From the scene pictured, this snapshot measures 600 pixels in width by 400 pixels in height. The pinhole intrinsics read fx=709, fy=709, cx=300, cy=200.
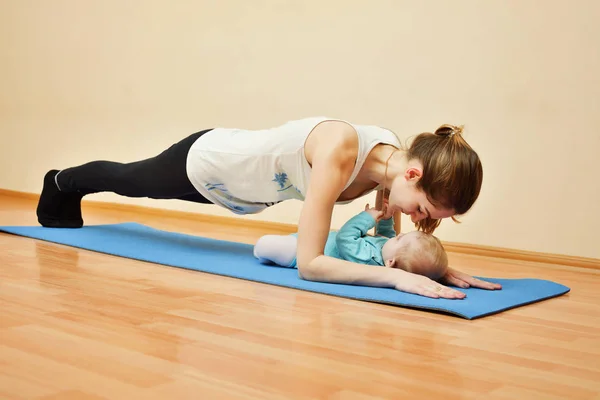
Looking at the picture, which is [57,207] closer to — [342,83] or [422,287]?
[342,83]

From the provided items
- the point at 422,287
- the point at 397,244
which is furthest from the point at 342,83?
the point at 422,287

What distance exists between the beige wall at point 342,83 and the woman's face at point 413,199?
1.31 m

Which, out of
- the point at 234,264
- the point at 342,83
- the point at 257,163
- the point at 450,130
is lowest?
the point at 234,264

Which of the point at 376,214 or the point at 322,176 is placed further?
the point at 376,214

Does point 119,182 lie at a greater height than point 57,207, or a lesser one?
greater

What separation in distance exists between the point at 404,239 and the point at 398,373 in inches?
37.0

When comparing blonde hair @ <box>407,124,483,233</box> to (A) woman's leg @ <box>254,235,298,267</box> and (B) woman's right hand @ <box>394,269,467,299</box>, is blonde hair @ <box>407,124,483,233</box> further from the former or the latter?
(A) woman's leg @ <box>254,235,298,267</box>

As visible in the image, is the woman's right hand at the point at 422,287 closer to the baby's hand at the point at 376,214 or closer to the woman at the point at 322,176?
the woman at the point at 322,176

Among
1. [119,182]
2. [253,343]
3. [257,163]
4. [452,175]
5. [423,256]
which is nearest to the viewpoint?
[253,343]

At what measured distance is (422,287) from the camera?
203 centimetres

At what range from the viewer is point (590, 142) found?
3.06 meters

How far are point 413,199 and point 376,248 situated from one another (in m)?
0.31

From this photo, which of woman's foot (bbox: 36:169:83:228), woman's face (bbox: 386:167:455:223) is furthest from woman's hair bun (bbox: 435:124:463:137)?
woman's foot (bbox: 36:169:83:228)

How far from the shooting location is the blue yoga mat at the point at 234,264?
1968 millimetres
